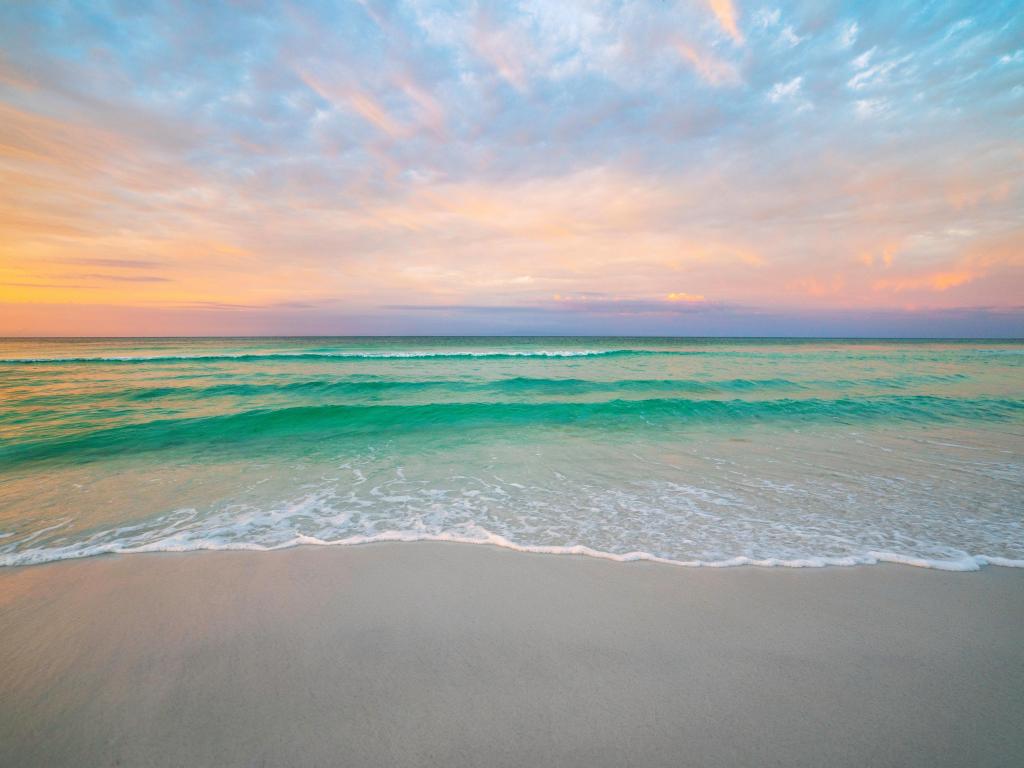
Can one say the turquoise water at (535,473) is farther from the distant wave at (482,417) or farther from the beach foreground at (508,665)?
the beach foreground at (508,665)

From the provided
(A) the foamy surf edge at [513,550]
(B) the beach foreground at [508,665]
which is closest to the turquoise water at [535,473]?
(A) the foamy surf edge at [513,550]

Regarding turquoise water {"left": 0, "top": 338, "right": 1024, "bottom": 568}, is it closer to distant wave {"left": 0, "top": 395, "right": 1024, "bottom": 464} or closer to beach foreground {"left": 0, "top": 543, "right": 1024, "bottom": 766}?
distant wave {"left": 0, "top": 395, "right": 1024, "bottom": 464}

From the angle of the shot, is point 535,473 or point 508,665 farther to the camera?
→ point 535,473

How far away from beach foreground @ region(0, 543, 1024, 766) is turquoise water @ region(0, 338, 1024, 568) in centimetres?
66

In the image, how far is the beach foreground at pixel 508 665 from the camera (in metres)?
2.14

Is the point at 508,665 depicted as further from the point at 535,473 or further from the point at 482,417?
the point at 482,417

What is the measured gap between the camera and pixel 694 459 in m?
7.78

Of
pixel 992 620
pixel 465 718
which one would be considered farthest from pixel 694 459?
pixel 465 718

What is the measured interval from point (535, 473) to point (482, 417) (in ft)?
17.4

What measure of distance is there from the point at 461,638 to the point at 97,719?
199 cm

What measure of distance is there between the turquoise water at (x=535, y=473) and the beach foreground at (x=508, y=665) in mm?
658

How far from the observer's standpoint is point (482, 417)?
12172 mm

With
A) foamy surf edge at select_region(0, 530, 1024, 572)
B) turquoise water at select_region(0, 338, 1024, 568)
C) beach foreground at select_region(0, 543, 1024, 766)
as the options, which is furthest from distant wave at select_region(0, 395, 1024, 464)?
beach foreground at select_region(0, 543, 1024, 766)

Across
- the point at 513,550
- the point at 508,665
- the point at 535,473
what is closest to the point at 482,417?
the point at 535,473
